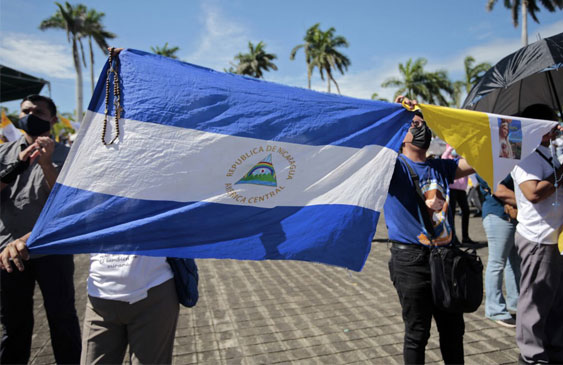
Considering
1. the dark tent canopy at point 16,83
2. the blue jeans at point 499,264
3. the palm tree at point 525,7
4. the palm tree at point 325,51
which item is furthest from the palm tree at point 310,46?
the blue jeans at point 499,264

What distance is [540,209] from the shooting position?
2.84m

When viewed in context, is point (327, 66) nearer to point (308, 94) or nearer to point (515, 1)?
point (515, 1)

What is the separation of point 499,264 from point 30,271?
4.34 m

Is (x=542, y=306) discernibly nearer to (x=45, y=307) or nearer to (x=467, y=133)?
(x=467, y=133)

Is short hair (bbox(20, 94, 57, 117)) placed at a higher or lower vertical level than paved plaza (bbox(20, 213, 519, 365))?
higher

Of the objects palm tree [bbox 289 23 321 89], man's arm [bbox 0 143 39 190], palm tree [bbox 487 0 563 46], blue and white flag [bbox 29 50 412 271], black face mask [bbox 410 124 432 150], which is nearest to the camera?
blue and white flag [bbox 29 50 412 271]

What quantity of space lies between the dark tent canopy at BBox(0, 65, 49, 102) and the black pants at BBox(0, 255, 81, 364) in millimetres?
8720

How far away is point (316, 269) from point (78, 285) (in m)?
3.59

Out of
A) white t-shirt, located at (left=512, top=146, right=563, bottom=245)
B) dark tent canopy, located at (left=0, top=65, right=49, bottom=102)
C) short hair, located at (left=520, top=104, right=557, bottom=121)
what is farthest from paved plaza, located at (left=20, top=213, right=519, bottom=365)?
dark tent canopy, located at (left=0, top=65, right=49, bottom=102)

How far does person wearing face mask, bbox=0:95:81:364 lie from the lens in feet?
8.30

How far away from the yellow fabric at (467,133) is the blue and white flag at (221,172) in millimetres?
192

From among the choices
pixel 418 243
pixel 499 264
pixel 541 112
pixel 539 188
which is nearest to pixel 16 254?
pixel 418 243

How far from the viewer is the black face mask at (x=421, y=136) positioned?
2.47 m

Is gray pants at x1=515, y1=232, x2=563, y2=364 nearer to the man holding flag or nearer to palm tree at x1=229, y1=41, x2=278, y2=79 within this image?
the man holding flag
